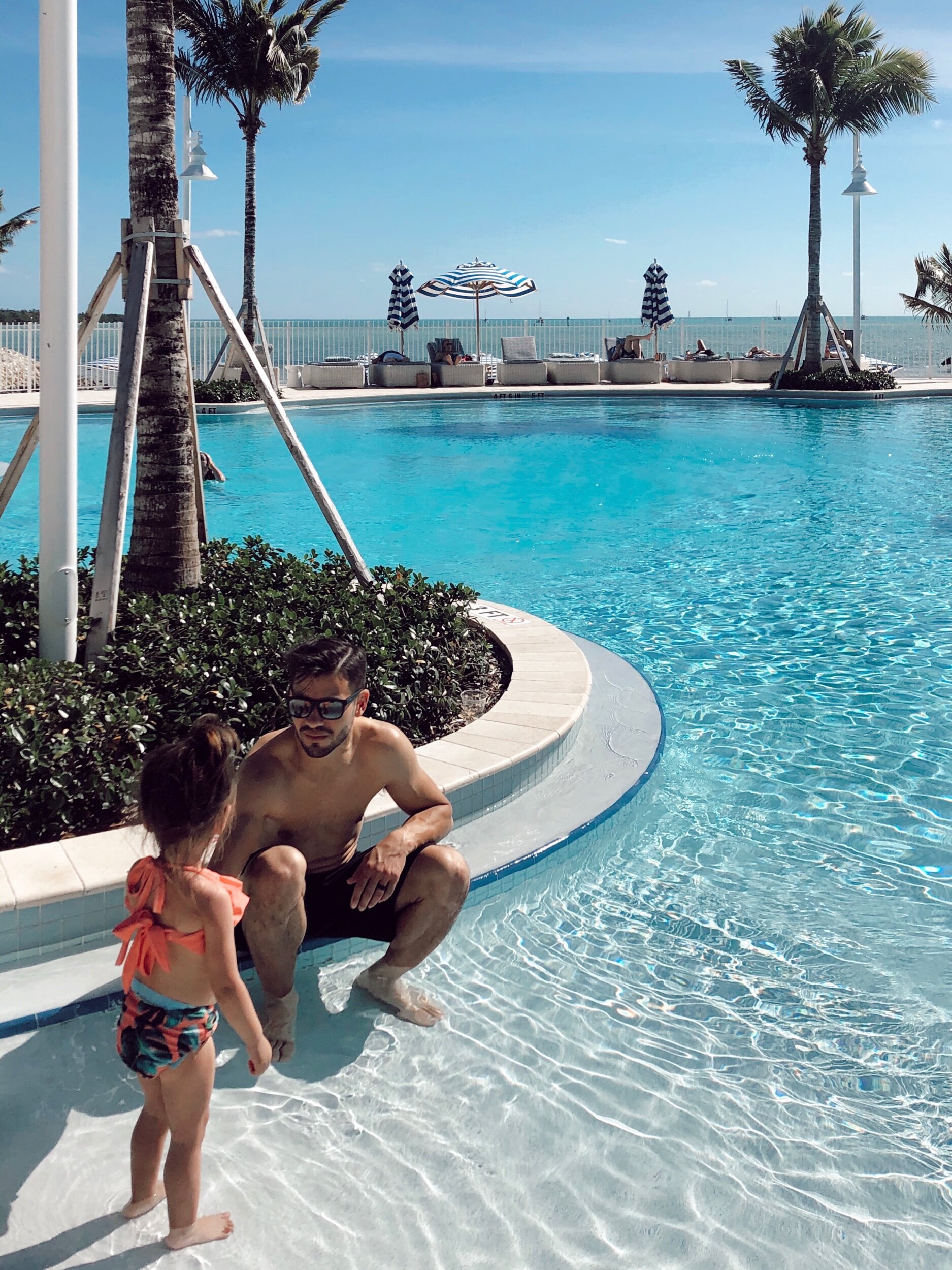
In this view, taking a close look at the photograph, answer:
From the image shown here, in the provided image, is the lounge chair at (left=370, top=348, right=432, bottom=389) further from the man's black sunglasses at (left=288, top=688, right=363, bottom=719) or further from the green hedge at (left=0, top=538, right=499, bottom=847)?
the man's black sunglasses at (left=288, top=688, right=363, bottom=719)

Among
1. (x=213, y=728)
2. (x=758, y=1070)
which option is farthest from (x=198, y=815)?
(x=758, y=1070)

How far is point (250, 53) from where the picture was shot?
2311 centimetres

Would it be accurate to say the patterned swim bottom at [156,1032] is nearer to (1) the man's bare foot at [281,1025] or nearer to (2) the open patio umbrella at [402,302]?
(1) the man's bare foot at [281,1025]

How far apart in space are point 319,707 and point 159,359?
3456 mm

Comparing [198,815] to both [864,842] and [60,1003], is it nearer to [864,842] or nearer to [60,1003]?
[60,1003]

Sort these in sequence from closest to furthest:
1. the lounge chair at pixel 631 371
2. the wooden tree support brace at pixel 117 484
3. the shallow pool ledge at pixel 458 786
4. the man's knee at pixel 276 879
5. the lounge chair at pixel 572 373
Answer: the man's knee at pixel 276 879 → the shallow pool ledge at pixel 458 786 → the wooden tree support brace at pixel 117 484 → the lounge chair at pixel 572 373 → the lounge chair at pixel 631 371

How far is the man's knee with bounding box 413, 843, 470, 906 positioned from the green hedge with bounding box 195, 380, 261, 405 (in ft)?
65.3

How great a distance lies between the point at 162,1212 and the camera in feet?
8.59

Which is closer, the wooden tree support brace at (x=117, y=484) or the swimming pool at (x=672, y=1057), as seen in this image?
the swimming pool at (x=672, y=1057)

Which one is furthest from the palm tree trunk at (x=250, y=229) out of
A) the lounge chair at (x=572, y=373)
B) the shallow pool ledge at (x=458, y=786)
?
the shallow pool ledge at (x=458, y=786)

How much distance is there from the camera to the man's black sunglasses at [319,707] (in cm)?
303

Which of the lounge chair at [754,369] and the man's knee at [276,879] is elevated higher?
the lounge chair at [754,369]

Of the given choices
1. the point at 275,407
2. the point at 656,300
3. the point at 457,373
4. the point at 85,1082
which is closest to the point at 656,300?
the point at 656,300

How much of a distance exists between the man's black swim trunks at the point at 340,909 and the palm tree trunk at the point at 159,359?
2.93 m
